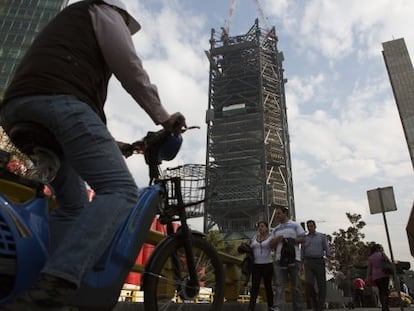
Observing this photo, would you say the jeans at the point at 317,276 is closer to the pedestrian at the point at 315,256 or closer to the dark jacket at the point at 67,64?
the pedestrian at the point at 315,256

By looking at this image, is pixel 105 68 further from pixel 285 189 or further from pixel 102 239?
pixel 285 189

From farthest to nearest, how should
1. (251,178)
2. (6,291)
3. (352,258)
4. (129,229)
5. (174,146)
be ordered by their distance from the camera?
(251,178) < (352,258) < (174,146) < (129,229) < (6,291)

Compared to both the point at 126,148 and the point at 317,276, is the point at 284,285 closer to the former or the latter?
the point at 317,276

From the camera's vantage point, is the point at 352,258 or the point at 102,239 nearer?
the point at 102,239

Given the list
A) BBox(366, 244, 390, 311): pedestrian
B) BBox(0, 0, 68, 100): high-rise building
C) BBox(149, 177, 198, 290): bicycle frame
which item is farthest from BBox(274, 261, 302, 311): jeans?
BBox(0, 0, 68, 100): high-rise building

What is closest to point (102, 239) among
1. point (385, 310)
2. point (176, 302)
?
point (176, 302)

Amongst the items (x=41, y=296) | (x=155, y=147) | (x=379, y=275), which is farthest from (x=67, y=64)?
(x=379, y=275)

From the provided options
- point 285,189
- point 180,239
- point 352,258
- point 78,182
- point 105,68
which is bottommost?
point 180,239

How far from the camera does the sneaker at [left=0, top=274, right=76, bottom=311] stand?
5.01ft

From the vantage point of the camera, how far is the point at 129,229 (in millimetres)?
2020

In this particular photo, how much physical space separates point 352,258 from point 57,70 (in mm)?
38825

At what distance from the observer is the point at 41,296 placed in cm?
153

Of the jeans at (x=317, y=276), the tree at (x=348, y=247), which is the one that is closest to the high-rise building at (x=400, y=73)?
the tree at (x=348, y=247)

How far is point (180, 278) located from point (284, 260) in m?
4.14
